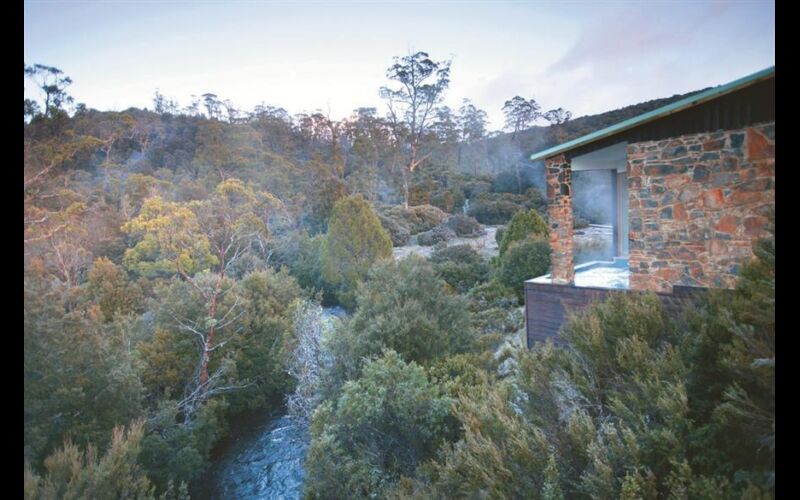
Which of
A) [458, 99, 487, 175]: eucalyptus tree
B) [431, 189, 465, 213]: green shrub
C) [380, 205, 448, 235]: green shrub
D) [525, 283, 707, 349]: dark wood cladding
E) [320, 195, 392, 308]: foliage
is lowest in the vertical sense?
[525, 283, 707, 349]: dark wood cladding

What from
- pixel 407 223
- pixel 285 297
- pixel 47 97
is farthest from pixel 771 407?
pixel 407 223

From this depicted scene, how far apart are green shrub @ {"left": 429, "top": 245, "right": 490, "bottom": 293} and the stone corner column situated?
809cm

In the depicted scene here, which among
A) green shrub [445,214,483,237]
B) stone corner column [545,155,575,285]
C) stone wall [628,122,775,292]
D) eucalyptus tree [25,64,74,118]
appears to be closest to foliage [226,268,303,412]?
stone corner column [545,155,575,285]

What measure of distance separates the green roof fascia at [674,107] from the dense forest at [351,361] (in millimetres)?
2438

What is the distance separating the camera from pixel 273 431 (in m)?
9.92

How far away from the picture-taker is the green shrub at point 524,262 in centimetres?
1324

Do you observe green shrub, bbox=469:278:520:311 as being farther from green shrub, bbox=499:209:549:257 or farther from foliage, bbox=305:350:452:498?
foliage, bbox=305:350:452:498

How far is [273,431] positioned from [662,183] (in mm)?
8842

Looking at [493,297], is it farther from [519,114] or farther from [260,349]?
[519,114]

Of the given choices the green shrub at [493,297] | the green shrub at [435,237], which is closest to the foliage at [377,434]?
the green shrub at [493,297]

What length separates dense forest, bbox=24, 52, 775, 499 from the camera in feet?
10.0

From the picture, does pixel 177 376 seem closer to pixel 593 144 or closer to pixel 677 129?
pixel 593 144

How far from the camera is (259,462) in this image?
8.68m

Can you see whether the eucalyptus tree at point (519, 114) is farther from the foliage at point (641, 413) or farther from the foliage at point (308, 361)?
the foliage at point (641, 413)
